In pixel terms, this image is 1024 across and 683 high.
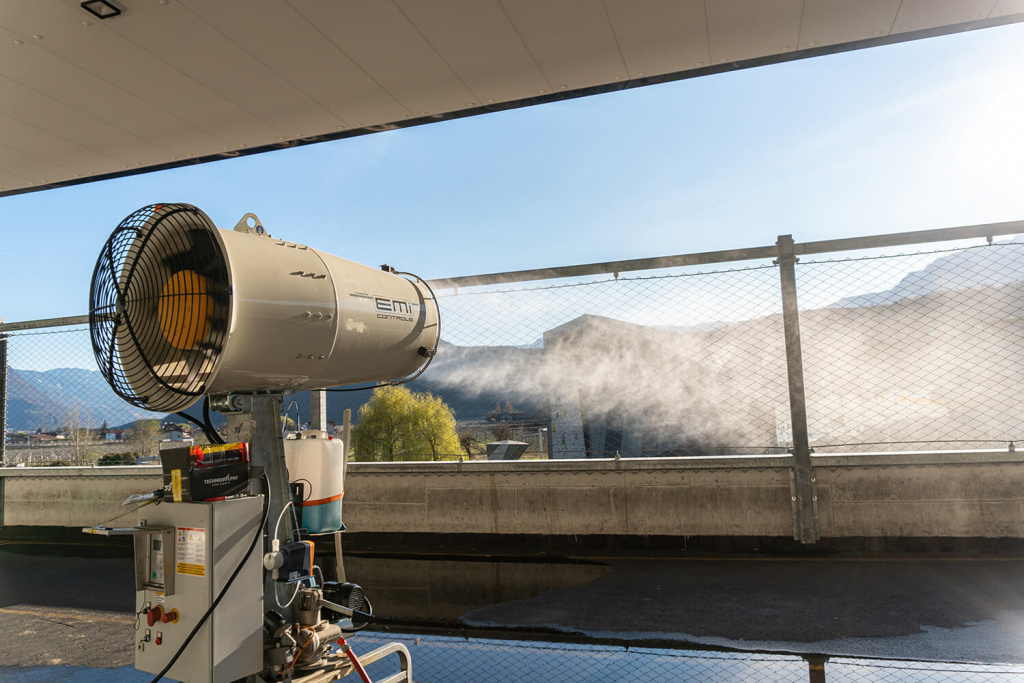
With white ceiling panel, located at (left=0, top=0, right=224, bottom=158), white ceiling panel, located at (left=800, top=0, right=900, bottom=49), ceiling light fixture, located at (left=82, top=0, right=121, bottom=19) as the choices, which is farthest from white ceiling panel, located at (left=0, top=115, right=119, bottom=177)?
white ceiling panel, located at (left=800, top=0, right=900, bottom=49)

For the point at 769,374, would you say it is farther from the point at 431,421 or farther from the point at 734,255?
the point at 431,421

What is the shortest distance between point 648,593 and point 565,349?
256cm

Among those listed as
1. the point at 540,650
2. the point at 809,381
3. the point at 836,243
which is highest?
the point at 836,243

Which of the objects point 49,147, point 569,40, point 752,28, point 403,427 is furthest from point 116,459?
point 752,28

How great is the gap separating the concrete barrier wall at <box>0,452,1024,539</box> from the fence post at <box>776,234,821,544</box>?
0.08 m

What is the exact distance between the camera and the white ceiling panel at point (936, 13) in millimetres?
3260

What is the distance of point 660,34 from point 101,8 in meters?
3.02

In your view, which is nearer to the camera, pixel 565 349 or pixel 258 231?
pixel 258 231

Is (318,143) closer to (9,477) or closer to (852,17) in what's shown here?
(852,17)

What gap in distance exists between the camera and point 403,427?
9992 mm

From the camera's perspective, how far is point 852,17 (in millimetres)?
3395

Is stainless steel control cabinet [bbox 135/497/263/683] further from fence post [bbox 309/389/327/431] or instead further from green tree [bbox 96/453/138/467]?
green tree [bbox 96/453/138/467]

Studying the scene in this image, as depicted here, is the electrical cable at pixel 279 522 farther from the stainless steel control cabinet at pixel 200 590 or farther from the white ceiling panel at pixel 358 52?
the white ceiling panel at pixel 358 52

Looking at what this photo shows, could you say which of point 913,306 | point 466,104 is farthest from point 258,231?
point 913,306
